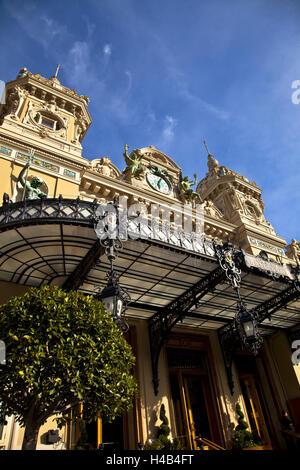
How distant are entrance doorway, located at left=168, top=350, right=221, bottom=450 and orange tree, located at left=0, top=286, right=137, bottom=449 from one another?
812 cm

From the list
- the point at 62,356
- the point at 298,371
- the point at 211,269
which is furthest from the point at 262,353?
the point at 62,356

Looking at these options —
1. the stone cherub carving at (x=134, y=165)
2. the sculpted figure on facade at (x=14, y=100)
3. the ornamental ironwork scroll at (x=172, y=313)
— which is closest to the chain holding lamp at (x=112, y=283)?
the ornamental ironwork scroll at (x=172, y=313)

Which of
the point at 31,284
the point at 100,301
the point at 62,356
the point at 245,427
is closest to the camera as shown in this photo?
the point at 62,356

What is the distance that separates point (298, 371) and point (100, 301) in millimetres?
14528

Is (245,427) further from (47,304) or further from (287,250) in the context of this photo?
(287,250)

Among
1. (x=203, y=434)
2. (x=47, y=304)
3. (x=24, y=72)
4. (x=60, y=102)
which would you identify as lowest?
(x=203, y=434)

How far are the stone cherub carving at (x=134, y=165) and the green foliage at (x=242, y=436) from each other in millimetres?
13827

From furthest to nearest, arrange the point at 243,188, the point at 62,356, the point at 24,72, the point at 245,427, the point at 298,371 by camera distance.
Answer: the point at 243,188, the point at 24,72, the point at 298,371, the point at 245,427, the point at 62,356

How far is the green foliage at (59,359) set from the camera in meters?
5.83

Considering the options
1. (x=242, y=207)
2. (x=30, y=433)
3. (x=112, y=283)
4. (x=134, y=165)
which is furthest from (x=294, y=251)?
(x=30, y=433)

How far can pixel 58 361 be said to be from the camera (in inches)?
230

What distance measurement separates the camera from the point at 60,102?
1830 cm

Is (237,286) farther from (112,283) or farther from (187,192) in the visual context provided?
(187,192)

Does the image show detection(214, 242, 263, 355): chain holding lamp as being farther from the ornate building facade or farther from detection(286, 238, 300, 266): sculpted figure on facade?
detection(286, 238, 300, 266): sculpted figure on facade
